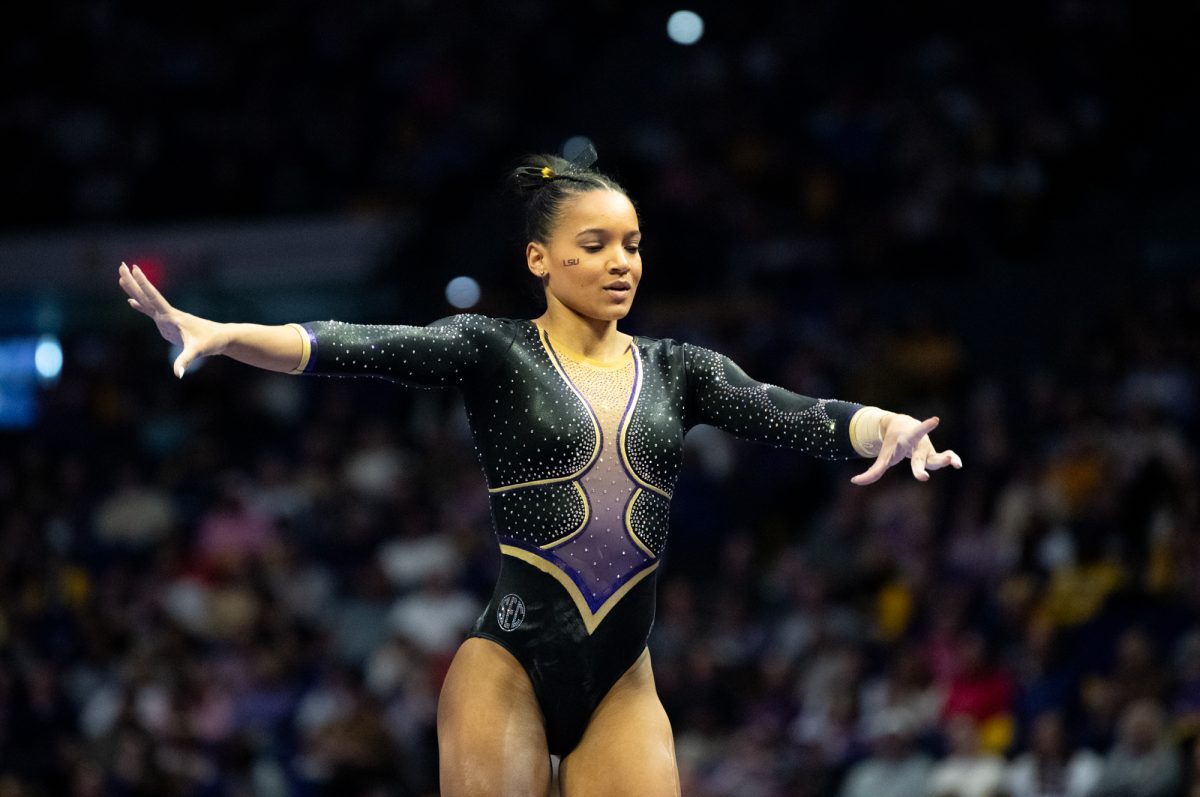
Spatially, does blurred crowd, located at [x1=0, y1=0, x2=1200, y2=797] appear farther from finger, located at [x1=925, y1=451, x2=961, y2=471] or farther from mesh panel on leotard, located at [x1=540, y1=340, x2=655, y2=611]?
mesh panel on leotard, located at [x1=540, y1=340, x2=655, y2=611]

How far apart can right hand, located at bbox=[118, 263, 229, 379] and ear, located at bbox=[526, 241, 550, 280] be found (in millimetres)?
926

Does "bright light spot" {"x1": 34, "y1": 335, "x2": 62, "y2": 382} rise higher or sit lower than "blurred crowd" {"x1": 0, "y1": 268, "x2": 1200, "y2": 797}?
higher

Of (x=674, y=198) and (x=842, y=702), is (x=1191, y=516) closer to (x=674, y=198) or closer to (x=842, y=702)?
(x=842, y=702)

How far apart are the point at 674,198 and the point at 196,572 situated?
4.48m

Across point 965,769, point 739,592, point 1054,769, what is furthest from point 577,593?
point 739,592

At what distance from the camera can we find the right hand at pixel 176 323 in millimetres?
3963

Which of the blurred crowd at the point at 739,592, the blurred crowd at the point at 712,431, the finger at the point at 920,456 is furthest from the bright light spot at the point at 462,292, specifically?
the finger at the point at 920,456

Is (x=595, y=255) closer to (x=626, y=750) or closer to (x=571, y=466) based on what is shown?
(x=571, y=466)

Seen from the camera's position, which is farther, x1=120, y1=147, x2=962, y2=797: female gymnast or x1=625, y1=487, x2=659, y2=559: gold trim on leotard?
x1=625, y1=487, x2=659, y2=559: gold trim on leotard

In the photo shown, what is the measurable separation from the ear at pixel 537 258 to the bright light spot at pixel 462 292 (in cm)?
791

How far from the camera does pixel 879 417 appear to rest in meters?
4.28

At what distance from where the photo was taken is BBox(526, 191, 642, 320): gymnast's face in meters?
4.44

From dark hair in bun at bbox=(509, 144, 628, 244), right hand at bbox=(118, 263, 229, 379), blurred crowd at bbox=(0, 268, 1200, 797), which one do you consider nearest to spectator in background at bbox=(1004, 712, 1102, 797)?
blurred crowd at bbox=(0, 268, 1200, 797)

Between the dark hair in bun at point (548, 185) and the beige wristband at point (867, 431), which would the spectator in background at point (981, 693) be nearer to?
the beige wristband at point (867, 431)
